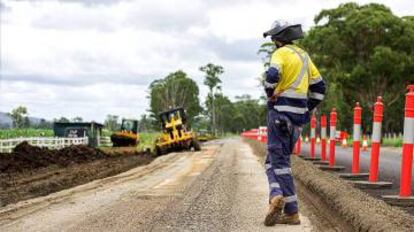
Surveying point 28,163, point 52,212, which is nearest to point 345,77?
point 28,163

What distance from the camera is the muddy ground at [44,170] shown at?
12.9m

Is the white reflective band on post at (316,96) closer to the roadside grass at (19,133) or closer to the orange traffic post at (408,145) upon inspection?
the orange traffic post at (408,145)

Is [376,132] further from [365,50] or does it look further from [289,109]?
[365,50]

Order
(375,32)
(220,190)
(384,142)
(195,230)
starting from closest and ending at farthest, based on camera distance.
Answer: (195,230), (220,190), (375,32), (384,142)

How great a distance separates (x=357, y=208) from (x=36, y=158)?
743 inches

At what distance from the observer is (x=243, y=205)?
849 cm

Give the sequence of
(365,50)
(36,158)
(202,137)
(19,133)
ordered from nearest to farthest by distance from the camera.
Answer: (36,158) < (19,133) < (365,50) < (202,137)

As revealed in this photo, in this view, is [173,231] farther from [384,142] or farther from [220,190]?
[384,142]

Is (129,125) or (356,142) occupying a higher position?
(129,125)

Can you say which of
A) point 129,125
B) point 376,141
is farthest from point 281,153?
point 129,125

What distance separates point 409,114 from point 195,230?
3207mm

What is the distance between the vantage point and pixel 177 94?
119 meters

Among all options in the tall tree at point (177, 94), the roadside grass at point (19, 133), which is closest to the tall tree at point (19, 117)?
the roadside grass at point (19, 133)

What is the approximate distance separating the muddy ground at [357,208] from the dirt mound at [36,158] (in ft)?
41.7
